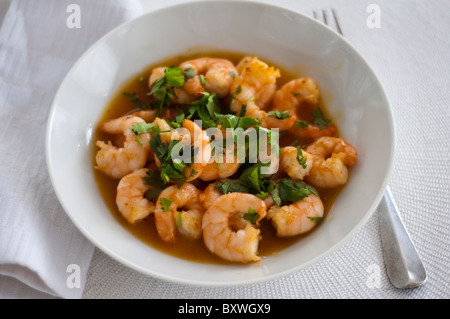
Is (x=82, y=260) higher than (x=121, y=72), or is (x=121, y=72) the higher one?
(x=121, y=72)

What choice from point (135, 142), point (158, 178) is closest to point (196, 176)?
point (158, 178)

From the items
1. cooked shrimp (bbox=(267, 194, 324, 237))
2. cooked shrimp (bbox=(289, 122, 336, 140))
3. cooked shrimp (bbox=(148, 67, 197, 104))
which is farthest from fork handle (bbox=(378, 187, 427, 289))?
cooked shrimp (bbox=(148, 67, 197, 104))

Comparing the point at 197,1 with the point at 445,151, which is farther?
the point at 197,1

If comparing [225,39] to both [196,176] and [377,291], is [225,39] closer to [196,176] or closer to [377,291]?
[196,176]

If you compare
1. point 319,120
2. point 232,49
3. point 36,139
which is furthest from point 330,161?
point 36,139

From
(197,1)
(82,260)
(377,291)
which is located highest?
(197,1)

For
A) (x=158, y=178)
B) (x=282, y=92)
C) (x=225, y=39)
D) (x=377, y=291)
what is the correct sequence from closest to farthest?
(x=377, y=291) < (x=158, y=178) < (x=282, y=92) < (x=225, y=39)
